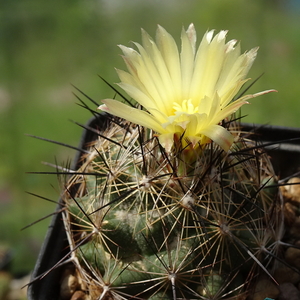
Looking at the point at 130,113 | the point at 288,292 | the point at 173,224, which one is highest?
the point at 130,113

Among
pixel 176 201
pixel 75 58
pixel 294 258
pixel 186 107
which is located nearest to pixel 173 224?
pixel 176 201

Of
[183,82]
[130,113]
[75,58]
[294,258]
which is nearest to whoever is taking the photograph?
[130,113]

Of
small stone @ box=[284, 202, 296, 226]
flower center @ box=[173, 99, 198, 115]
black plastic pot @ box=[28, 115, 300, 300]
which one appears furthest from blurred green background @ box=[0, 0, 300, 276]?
flower center @ box=[173, 99, 198, 115]

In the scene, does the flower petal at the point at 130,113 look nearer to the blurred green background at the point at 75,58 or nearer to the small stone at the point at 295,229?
the small stone at the point at 295,229

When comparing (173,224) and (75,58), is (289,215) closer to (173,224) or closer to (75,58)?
(173,224)

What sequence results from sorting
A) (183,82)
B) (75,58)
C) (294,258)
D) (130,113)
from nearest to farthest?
(130,113), (183,82), (294,258), (75,58)

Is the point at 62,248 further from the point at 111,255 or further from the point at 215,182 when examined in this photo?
the point at 215,182

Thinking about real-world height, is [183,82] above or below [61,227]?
above
